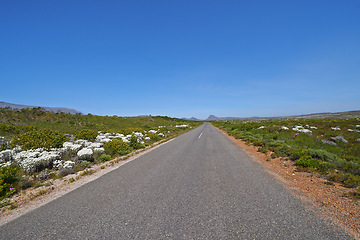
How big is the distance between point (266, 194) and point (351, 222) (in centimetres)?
174

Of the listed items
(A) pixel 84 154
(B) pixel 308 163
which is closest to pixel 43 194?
(A) pixel 84 154

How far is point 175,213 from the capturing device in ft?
12.0

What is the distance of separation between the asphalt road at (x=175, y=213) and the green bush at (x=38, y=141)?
6364 millimetres

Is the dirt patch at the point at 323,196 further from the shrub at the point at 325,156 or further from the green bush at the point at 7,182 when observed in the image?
the green bush at the point at 7,182

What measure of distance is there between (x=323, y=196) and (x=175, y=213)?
4.61 metres

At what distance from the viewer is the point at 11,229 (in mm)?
3268

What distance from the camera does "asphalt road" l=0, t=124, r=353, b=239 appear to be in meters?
2.99

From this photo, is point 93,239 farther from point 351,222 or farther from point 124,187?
point 351,222

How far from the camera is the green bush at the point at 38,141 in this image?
893cm

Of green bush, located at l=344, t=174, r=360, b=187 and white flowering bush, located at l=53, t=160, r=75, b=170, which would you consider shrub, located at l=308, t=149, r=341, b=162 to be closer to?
green bush, located at l=344, t=174, r=360, b=187

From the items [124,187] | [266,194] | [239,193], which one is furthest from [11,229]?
[266,194]

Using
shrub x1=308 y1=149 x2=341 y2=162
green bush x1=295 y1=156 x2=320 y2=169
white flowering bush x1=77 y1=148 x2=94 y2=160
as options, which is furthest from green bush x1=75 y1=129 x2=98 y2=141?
shrub x1=308 y1=149 x2=341 y2=162

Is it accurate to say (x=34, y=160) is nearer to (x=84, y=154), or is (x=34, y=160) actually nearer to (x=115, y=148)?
(x=84, y=154)

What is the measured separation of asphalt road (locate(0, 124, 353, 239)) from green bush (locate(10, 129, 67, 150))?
20.9 ft
